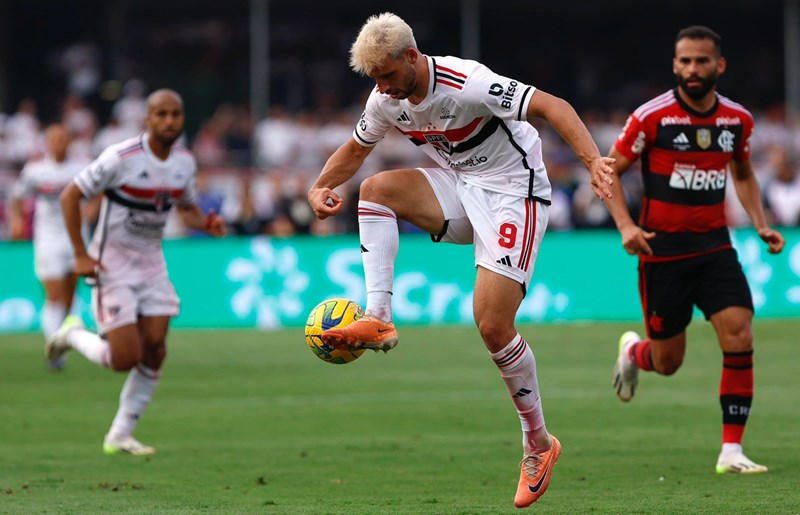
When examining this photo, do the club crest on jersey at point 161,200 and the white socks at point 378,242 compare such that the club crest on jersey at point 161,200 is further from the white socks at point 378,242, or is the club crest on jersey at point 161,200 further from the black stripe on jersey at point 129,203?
the white socks at point 378,242

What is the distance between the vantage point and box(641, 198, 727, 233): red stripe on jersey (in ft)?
30.7

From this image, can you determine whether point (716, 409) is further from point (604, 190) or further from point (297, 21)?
point (297, 21)

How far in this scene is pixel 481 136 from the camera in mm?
7691

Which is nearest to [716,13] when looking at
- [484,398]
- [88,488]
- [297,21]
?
[297,21]

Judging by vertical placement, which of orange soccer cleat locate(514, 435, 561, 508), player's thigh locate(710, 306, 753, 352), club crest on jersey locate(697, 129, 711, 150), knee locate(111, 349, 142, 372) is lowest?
orange soccer cleat locate(514, 435, 561, 508)

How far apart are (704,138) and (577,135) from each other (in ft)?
7.86

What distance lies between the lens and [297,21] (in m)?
31.4

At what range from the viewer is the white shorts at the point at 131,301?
35.0 ft

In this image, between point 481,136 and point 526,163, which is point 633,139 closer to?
point 526,163

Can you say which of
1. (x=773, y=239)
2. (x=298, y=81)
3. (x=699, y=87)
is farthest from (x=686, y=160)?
(x=298, y=81)

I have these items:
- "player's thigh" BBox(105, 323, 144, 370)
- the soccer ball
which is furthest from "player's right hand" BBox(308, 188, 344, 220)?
"player's thigh" BBox(105, 323, 144, 370)

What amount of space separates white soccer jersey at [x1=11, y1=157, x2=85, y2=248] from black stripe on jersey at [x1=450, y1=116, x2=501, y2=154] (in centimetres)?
1009

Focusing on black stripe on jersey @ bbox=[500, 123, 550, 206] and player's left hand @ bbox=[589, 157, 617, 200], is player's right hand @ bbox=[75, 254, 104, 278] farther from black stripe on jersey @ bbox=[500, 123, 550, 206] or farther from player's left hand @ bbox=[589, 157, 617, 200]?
player's left hand @ bbox=[589, 157, 617, 200]

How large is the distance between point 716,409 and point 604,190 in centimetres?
588
